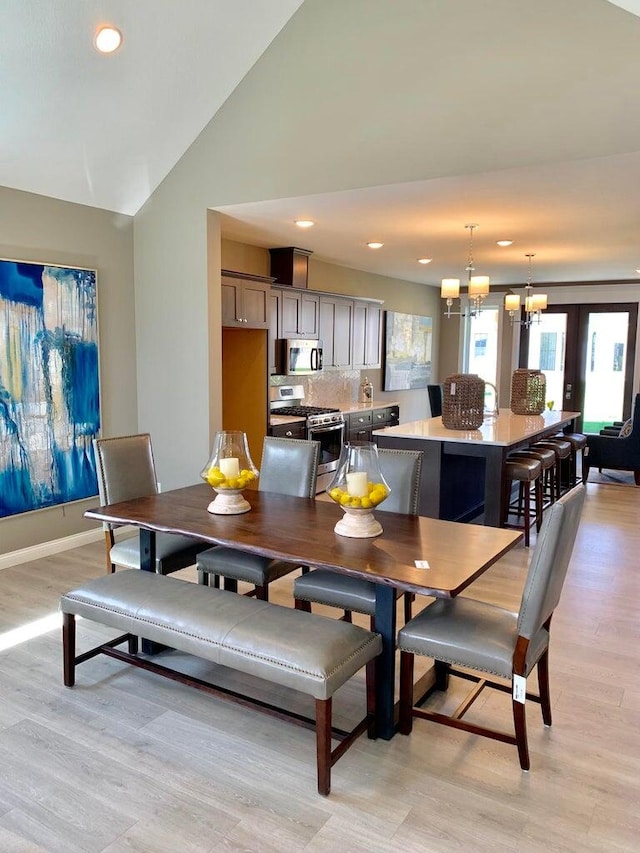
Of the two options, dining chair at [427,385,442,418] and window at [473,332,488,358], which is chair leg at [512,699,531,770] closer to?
dining chair at [427,385,442,418]

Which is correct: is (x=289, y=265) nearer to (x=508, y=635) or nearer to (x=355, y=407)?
(x=355, y=407)

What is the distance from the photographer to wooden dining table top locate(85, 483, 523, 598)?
2.31 m

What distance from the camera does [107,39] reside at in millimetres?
3635

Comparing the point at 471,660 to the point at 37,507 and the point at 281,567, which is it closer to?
the point at 281,567

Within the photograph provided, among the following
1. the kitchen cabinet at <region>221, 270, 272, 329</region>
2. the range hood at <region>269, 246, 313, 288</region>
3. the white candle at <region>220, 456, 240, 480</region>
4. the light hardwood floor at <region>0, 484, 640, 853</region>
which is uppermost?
the range hood at <region>269, 246, 313, 288</region>

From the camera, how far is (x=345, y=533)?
273 cm

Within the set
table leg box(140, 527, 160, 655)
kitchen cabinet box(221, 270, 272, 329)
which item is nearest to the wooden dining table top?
table leg box(140, 527, 160, 655)

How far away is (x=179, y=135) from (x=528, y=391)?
13.5 feet

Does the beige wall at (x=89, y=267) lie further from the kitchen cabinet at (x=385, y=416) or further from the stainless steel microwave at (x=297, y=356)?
the kitchen cabinet at (x=385, y=416)

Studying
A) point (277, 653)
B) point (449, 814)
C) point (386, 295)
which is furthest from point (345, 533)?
point (386, 295)

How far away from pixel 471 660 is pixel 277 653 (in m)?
0.71

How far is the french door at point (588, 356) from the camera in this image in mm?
9445

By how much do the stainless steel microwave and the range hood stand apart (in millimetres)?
599

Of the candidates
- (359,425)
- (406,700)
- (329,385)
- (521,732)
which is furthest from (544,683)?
(329,385)
